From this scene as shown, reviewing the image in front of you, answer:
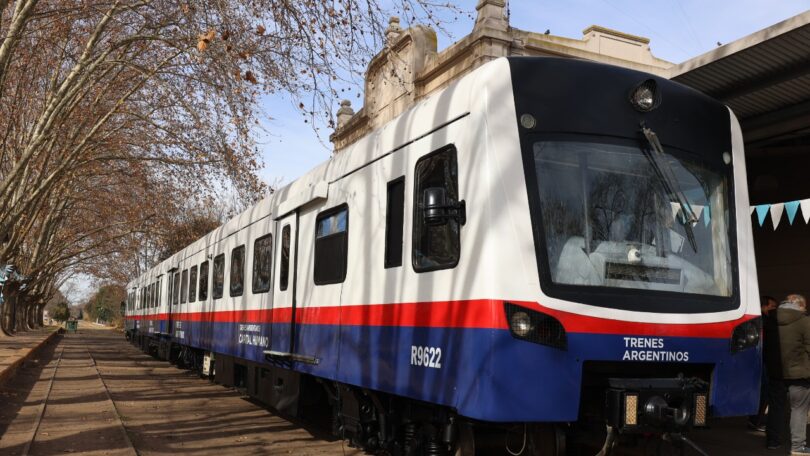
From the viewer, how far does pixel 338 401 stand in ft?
25.7

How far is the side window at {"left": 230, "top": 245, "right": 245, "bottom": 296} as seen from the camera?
38.0 feet

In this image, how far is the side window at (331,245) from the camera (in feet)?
24.5

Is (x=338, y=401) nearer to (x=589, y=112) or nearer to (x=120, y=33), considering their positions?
(x=589, y=112)

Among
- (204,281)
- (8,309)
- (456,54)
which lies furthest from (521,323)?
(8,309)

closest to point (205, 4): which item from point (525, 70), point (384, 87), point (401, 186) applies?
point (401, 186)

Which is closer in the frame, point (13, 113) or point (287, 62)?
point (287, 62)

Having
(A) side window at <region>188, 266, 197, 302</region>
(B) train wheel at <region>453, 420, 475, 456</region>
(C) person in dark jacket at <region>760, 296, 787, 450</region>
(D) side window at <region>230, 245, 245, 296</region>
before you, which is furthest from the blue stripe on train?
(A) side window at <region>188, 266, 197, 302</region>

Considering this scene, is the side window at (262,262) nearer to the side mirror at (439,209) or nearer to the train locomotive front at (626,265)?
the side mirror at (439,209)

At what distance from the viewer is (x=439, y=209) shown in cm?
542

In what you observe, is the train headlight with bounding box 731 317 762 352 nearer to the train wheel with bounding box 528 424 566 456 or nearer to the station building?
the train wheel with bounding box 528 424 566 456

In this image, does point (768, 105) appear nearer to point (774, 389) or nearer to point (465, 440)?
point (774, 389)

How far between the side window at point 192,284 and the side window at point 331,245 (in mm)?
8609

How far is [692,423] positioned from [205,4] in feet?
29.2

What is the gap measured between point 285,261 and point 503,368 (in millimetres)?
4763
